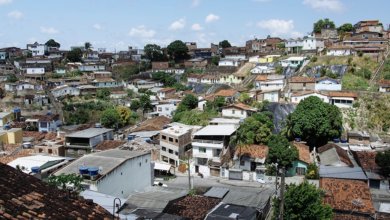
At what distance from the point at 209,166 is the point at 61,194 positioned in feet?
87.0

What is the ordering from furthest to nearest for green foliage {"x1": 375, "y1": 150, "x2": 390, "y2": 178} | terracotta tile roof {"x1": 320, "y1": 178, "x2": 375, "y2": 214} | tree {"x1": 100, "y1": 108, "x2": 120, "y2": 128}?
tree {"x1": 100, "y1": 108, "x2": 120, "y2": 128}
green foliage {"x1": 375, "y1": 150, "x2": 390, "y2": 178}
terracotta tile roof {"x1": 320, "y1": 178, "x2": 375, "y2": 214}

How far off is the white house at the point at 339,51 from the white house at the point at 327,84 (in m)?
13.0

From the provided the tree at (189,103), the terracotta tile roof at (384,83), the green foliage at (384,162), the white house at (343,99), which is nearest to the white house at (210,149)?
the green foliage at (384,162)

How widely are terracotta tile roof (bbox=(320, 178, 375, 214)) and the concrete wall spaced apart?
476 inches

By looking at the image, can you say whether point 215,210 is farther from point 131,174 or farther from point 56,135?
point 56,135

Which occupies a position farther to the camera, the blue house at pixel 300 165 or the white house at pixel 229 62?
the white house at pixel 229 62

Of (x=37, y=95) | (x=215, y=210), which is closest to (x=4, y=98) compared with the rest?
(x=37, y=95)

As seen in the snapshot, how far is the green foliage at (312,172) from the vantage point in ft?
93.8

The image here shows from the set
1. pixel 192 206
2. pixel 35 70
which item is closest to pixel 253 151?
pixel 192 206

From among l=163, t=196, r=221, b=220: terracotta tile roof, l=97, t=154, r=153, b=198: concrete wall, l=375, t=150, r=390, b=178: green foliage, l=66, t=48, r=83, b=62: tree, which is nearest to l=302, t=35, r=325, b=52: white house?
l=375, t=150, r=390, b=178: green foliage

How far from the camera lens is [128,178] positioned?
2395cm

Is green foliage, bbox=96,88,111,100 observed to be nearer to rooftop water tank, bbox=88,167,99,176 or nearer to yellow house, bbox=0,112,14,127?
yellow house, bbox=0,112,14,127

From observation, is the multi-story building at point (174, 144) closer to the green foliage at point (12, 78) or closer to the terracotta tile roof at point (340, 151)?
the terracotta tile roof at point (340, 151)

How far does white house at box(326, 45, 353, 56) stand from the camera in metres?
54.2
